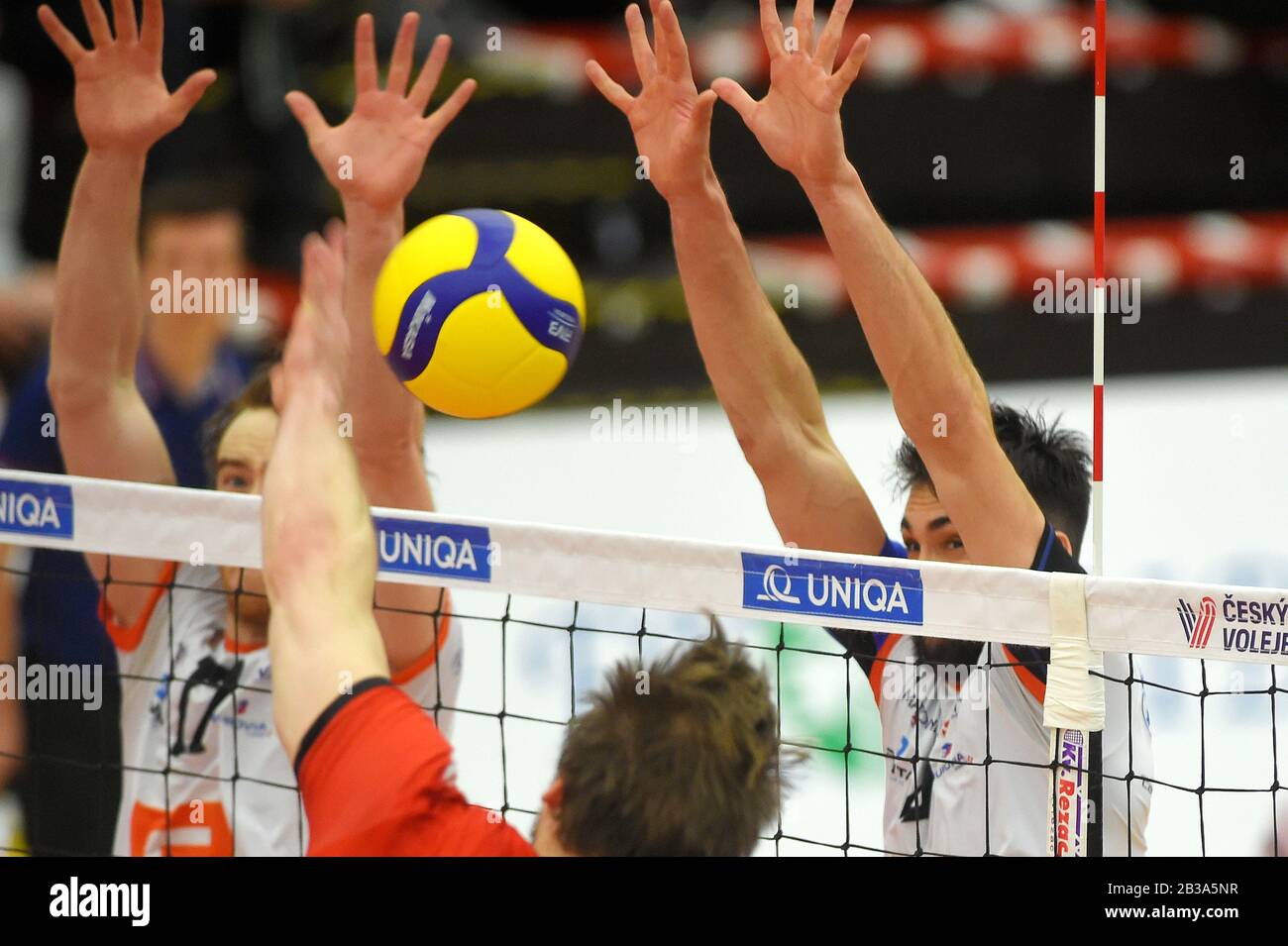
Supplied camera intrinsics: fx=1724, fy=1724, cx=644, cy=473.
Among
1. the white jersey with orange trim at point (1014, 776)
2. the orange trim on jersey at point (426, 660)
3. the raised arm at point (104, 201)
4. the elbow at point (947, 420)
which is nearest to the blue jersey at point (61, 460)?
the raised arm at point (104, 201)

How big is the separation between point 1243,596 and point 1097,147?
858mm

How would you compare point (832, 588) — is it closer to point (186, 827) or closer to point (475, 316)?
point (475, 316)

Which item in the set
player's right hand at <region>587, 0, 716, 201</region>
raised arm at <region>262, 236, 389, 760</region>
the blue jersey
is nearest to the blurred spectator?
the blue jersey

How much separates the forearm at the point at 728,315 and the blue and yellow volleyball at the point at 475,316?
0.27 m

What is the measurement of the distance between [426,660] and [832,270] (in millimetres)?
6052

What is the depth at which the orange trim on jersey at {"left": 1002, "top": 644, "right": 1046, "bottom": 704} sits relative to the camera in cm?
319

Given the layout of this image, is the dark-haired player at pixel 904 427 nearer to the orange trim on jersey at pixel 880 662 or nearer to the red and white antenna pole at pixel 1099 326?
the orange trim on jersey at pixel 880 662

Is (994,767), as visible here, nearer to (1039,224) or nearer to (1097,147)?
(1097,147)

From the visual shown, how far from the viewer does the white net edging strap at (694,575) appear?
3076mm

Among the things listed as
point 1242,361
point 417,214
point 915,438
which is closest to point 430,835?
point 915,438

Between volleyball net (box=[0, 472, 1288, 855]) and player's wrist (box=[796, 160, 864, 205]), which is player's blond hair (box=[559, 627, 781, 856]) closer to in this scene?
volleyball net (box=[0, 472, 1288, 855])

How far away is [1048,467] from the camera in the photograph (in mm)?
3465

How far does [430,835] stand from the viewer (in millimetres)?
2053

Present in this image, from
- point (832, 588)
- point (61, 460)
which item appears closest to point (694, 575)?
point (832, 588)
